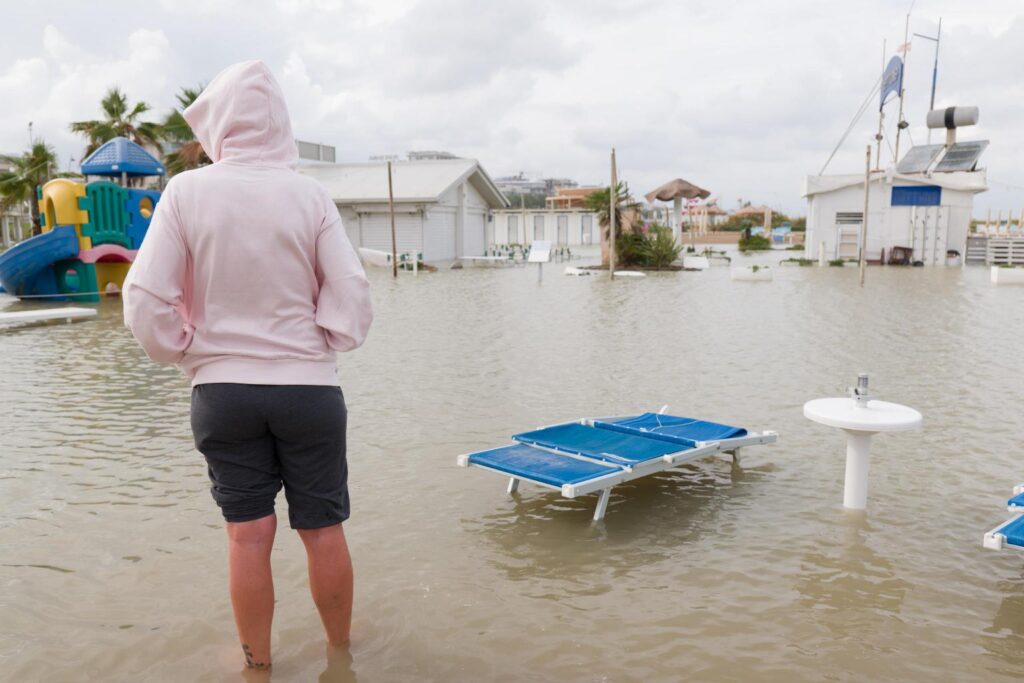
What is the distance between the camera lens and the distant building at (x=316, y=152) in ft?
128

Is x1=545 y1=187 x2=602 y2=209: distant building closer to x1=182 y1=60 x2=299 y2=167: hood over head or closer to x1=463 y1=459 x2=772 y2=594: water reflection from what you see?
x1=463 y1=459 x2=772 y2=594: water reflection

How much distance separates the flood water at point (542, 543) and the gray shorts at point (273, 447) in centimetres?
78

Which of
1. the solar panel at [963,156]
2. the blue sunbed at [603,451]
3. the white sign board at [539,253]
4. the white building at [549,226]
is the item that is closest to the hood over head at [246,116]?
the blue sunbed at [603,451]

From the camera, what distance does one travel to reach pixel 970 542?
434 cm

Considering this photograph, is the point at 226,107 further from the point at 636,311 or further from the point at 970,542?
the point at 636,311

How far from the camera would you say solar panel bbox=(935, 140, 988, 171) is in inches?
1209

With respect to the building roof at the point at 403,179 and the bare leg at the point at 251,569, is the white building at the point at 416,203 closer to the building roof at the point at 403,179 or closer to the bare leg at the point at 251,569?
the building roof at the point at 403,179

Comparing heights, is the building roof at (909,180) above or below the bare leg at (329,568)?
above

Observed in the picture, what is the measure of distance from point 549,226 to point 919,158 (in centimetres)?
2792

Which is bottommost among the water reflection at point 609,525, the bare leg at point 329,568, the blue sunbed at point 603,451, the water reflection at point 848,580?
the water reflection at point 848,580

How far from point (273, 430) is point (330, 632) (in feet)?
3.25

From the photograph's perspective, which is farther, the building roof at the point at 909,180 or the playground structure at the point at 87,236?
the building roof at the point at 909,180

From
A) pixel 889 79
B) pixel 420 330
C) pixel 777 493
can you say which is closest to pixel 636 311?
pixel 420 330

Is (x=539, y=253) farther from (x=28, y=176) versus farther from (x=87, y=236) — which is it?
(x=28, y=176)
